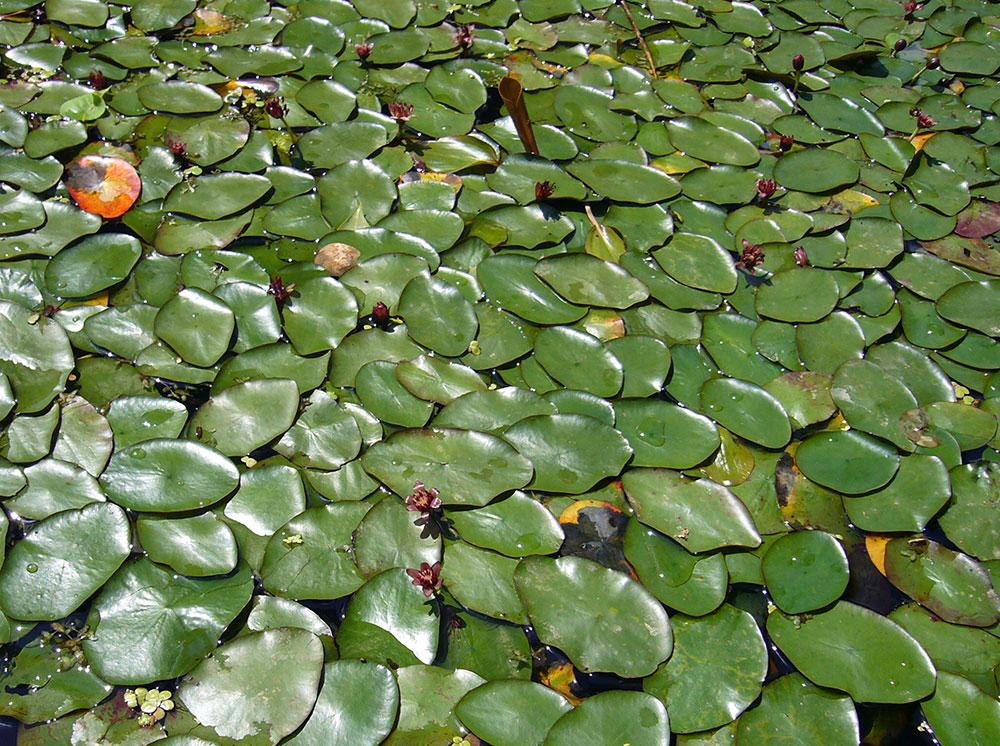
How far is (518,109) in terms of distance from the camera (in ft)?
11.2

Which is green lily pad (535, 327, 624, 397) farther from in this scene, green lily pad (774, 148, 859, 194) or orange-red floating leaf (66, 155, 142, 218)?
orange-red floating leaf (66, 155, 142, 218)

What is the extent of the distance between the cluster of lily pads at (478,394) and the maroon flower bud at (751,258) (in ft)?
0.05

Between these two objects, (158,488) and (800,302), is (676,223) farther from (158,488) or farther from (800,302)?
(158,488)

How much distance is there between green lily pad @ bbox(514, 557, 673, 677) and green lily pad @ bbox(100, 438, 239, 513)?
3.59ft

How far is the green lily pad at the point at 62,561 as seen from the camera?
2.12m

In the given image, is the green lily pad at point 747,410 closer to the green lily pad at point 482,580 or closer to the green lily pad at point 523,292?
the green lily pad at point 523,292

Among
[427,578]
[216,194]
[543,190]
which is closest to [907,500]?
[427,578]

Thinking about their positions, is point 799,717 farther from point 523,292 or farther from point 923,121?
point 923,121

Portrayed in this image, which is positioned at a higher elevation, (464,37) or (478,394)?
(464,37)

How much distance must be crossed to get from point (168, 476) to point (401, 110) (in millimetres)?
2246

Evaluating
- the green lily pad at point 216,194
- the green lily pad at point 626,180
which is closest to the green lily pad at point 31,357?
the green lily pad at point 216,194

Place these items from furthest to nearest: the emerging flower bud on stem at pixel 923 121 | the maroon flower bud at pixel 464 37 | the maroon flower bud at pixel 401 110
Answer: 1. the maroon flower bud at pixel 464 37
2. the emerging flower bud on stem at pixel 923 121
3. the maroon flower bud at pixel 401 110

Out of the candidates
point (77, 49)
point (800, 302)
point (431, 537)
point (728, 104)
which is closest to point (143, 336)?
point (431, 537)

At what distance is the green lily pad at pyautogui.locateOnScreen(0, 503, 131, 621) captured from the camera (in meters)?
2.12
